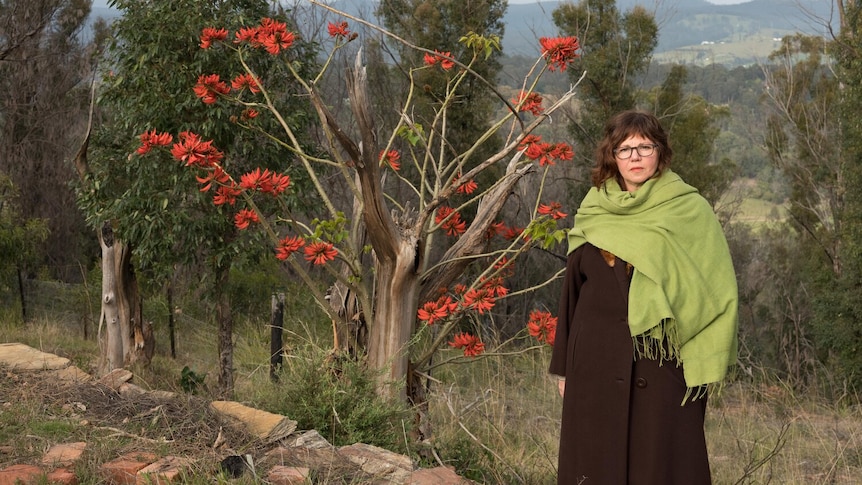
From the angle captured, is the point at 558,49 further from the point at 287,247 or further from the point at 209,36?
the point at 209,36

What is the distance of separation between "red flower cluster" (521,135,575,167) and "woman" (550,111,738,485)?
1.00 meters

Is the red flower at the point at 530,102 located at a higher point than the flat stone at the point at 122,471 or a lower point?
higher

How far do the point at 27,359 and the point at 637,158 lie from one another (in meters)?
3.55

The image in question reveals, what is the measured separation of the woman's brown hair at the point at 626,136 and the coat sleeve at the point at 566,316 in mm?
285

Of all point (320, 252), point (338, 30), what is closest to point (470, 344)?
point (320, 252)

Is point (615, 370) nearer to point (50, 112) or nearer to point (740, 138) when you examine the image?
point (50, 112)

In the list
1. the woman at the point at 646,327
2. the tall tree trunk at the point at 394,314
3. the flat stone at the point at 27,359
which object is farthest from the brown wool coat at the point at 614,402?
the flat stone at the point at 27,359

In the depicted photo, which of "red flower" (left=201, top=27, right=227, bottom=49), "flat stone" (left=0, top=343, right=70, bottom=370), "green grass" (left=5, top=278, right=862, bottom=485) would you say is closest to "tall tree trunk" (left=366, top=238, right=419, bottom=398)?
"green grass" (left=5, top=278, right=862, bottom=485)

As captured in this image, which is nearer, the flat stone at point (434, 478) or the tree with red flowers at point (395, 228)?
the flat stone at point (434, 478)

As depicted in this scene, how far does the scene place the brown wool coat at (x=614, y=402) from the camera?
272 centimetres

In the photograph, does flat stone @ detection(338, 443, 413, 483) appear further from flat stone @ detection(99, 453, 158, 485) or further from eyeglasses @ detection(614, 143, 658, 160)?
eyeglasses @ detection(614, 143, 658, 160)

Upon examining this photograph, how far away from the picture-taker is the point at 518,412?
5.45 meters

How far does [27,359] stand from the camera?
15.5 feet

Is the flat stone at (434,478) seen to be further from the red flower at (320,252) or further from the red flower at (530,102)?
the red flower at (530,102)
